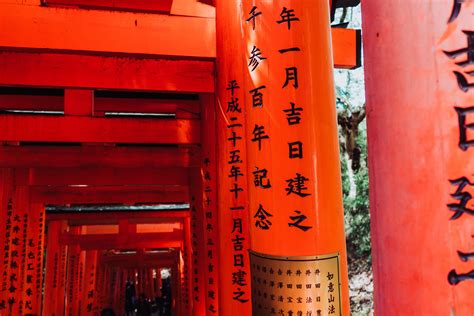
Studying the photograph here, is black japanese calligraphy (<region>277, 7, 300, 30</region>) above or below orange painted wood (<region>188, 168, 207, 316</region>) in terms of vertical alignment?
above

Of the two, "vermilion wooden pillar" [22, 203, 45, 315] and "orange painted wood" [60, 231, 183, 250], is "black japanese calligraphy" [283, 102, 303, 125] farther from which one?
"orange painted wood" [60, 231, 183, 250]

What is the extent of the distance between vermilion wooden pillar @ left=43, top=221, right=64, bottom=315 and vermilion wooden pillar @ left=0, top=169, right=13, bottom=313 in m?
3.61

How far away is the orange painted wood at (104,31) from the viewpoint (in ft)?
13.2

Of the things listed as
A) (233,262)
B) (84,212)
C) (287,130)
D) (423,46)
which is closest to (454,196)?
(423,46)

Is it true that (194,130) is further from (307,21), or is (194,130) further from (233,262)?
(307,21)

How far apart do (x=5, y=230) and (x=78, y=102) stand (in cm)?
448

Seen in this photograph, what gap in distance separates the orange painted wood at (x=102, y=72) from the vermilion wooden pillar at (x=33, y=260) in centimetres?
593

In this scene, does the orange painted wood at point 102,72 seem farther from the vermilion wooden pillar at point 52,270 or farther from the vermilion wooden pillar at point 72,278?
the vermilion wooden pillar at point 72,278

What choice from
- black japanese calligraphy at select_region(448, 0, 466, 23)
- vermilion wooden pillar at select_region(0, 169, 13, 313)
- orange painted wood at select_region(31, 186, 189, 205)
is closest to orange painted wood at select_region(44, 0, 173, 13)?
black japanese calligraphy at select_region(448, 0, 466, 23)

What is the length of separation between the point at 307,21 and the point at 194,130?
15.7ft

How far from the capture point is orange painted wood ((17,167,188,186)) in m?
9.11

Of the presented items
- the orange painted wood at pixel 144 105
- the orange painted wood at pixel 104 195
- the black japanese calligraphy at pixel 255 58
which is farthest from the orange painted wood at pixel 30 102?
the black japanese calligraphy at pixel 255 58

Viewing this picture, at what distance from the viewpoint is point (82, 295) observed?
15453mm

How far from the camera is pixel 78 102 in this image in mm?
6273
